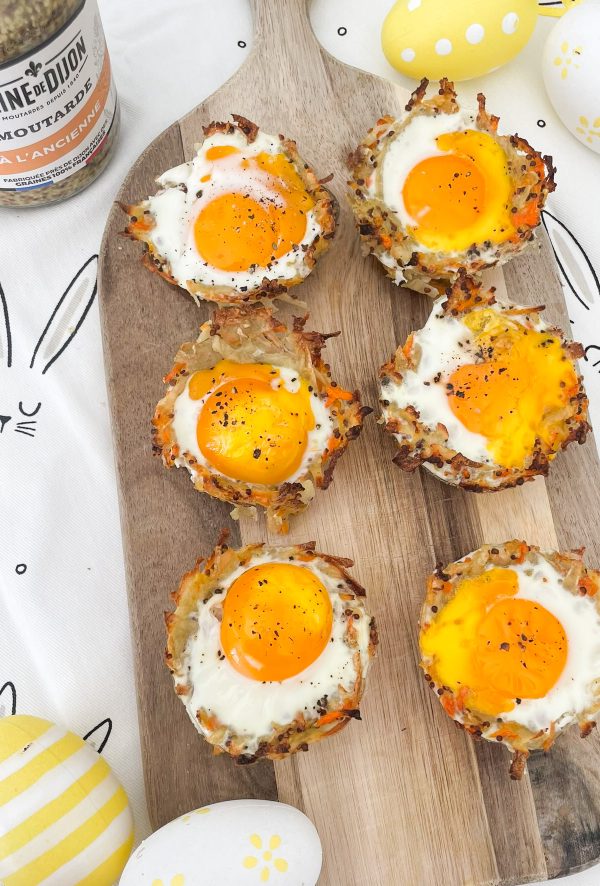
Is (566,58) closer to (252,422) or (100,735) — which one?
(252,422)

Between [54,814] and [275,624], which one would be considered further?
[275,624]

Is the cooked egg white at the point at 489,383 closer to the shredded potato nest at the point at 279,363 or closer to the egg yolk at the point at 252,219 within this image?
the shredded potato nest at the point at 279,363

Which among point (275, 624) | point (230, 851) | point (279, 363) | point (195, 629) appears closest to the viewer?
point (230, 851)

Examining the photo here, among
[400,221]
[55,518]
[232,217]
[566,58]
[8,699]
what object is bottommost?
[8,699]

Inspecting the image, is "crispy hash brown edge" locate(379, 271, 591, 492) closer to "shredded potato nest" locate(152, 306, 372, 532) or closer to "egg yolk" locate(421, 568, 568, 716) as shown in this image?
"shredded potato nest" locate(152, 306, 372, 532)

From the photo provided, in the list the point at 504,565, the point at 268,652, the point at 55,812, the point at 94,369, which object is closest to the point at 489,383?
the point at 504,565

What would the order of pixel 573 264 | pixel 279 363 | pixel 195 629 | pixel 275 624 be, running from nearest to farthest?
pixel 275 624
pixel 195 629
pixel 279 363
pixel 573 264
